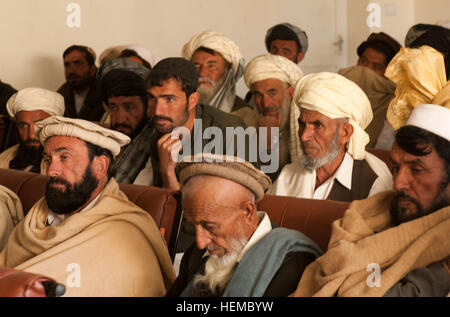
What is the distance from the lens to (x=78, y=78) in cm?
693

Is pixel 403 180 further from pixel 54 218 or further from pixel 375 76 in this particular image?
pixel 375 76

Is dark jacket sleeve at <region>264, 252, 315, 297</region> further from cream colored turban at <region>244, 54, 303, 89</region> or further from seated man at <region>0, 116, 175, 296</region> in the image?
cream colored turban at <region>244, 54, 303, 89</region>

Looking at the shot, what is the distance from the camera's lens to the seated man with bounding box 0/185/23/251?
3.53 metres

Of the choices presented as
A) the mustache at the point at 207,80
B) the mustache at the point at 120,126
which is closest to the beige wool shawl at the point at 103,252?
the mustache at the point at 120,126

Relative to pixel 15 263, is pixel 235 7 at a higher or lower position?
higher

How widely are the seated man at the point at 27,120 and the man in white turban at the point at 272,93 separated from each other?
1521mm

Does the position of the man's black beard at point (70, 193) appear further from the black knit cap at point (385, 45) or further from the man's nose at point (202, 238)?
the black knit cap at point (385, 45)

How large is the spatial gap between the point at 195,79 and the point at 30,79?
355 centimetres

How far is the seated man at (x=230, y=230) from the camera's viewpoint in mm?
2309

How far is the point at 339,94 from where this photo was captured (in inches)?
156

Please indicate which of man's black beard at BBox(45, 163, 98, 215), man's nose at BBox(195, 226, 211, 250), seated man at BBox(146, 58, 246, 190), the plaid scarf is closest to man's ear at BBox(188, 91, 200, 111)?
seated man at BBox(146, 58, 246, 190)

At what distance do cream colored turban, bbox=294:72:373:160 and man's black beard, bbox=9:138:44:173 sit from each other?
82.5 inches
